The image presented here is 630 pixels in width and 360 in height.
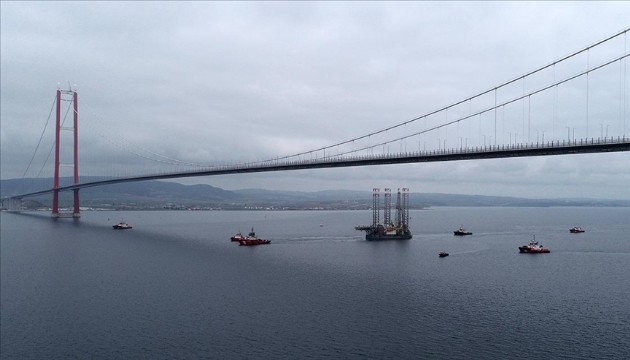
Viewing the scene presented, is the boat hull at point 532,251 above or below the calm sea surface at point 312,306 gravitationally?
above

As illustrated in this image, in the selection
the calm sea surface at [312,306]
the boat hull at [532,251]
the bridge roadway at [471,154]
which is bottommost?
the calm sea surface at [312,306]

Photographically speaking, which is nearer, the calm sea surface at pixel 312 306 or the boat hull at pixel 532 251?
the calm sea surface at pixel 312 306

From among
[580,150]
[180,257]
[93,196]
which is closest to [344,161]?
[180,257]

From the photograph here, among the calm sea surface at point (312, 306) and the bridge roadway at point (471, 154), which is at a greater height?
the bridge roadway at point (471, 154)

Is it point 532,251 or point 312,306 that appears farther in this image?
point 532,251

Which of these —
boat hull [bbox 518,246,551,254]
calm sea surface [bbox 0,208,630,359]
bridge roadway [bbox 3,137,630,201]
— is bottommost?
calm sea surface [bbox 0,208,630,359]

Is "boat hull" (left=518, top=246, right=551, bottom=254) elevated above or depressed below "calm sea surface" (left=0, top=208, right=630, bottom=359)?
above

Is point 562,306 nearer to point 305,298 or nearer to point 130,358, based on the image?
point 305,298

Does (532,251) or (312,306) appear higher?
(532,251)
